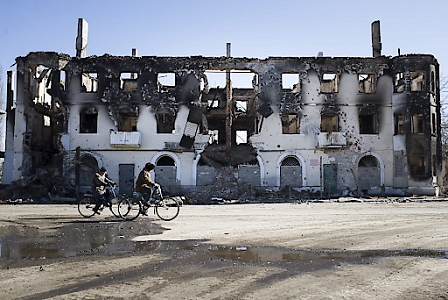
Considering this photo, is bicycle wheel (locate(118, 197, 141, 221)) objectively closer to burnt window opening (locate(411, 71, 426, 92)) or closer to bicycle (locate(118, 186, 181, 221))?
bicycle (locate(118, 186, 181, 221))

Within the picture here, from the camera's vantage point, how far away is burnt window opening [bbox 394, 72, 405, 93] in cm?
3105

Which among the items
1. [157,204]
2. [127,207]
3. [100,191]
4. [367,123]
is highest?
[367,123]

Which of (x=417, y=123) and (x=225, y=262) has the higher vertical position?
(x=417, y=123)

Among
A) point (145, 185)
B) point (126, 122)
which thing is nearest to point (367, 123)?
point (126, 122)

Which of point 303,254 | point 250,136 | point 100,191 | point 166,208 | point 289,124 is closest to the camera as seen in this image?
point 303,254

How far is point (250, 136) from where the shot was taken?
1191 inches

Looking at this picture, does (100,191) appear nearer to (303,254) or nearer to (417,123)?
(303,254)

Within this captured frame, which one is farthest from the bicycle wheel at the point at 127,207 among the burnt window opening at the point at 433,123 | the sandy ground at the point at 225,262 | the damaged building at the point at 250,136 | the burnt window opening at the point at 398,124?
the burnt window opening at the point at 433,123

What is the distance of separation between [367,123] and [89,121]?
2251 cm

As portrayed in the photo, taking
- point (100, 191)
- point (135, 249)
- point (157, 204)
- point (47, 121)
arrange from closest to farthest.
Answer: point (135, 249) < point (157, 204) < point (100, 191) < point (47, 121)

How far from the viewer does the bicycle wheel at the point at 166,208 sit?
12789 millimetres

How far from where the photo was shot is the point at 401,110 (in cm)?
3016

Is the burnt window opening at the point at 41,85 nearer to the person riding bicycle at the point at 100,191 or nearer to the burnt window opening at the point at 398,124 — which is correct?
the person riding bicycle at the point at 100,191

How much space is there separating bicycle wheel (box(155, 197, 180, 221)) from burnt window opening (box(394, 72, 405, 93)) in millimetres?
24257
